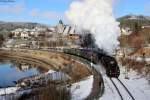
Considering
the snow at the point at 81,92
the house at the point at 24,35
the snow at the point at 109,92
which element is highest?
the house at the point at 24,35

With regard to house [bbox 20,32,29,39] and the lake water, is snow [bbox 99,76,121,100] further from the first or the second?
house [bbox 20,32,29,39]

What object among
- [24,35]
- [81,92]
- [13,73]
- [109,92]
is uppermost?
[24,35]

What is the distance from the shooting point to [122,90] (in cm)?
2622

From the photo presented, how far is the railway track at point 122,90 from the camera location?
77.6ft

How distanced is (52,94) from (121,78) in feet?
27.6

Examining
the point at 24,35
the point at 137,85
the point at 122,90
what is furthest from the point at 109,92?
the point at 24,35

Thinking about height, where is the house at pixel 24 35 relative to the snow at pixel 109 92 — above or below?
above

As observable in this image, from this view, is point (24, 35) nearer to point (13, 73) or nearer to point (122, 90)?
point (13, 73)

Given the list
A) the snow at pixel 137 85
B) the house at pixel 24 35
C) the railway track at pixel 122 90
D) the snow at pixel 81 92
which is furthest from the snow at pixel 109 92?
the house at pixel 24 35

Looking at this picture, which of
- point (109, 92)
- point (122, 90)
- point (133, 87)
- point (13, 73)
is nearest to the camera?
point (109, 92)

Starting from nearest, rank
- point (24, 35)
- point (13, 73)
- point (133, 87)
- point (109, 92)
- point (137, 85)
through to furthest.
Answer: point (109, 92) < point (133, 87) < point (137, 85) < point (13, 73) < point (24, 35)

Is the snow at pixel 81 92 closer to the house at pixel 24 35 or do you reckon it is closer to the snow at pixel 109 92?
the snow at pixel 109 92

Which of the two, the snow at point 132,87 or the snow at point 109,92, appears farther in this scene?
the snow at point 132,87

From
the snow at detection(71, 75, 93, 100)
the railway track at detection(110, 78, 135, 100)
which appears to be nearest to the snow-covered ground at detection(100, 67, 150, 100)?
the railway track at detection(110, 78, 135, 100)
